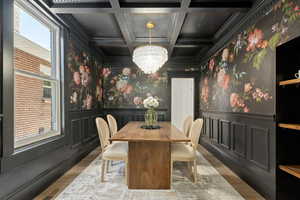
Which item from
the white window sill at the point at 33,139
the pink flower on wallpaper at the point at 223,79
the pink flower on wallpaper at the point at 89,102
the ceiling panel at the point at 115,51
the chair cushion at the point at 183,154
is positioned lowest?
the chair cushion at the point at 183,154

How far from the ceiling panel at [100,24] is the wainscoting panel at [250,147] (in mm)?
2697

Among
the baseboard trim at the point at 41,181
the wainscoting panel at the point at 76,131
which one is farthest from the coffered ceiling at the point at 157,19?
the baseboard trim at the point at 41,181

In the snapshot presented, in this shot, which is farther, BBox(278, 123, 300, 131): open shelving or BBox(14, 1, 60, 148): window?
BBox(14, 1, 60, 148): window

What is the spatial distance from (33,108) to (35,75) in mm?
429

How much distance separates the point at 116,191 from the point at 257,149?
1933 millimetres

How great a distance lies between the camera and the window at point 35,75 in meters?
2.06

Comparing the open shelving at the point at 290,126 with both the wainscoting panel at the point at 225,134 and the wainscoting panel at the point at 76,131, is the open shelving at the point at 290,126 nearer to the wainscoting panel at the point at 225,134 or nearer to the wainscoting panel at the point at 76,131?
the wainscoting panel at the point at 225,134

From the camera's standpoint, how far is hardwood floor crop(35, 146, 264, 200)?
219 cm

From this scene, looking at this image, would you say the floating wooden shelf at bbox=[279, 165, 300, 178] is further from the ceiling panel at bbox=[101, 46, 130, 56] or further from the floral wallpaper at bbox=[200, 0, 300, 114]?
the ceiling panel at bbox=[101, 46, 130, 56]

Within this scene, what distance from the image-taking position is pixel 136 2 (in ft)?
8.21

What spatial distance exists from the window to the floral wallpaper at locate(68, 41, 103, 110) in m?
0.39

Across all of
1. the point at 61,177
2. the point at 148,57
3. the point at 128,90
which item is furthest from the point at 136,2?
the point at 128,90

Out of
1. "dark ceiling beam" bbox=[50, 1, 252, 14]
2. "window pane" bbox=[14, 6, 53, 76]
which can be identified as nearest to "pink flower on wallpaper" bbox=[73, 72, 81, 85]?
"window pane" bbox=[14, 6, 53, 76]

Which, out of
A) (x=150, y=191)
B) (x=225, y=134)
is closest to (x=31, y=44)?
(x=150, y=191)
